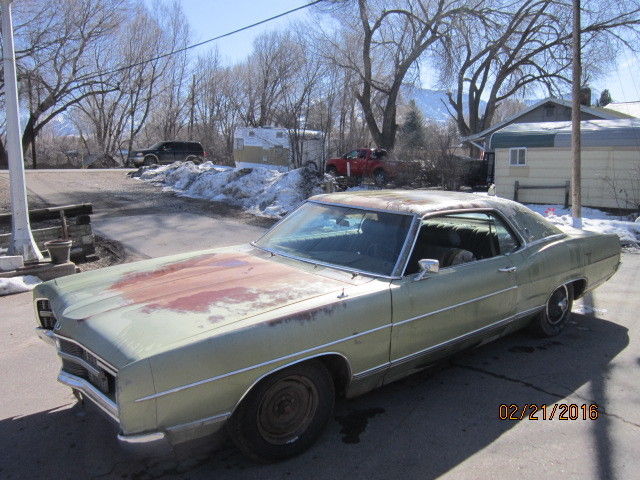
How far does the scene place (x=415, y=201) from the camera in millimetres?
3822

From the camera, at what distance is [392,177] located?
67.7 feet

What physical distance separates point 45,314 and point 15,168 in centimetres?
522

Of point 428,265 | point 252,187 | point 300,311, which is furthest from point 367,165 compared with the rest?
point 300,311

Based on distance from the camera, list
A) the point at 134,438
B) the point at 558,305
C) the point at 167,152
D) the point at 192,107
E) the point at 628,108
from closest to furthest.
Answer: the point at 134,438 < the point at 558,305 < the point at 628,108 < the point at 167,152 < the point at 192,107

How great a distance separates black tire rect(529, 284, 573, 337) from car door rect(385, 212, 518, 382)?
64 cm

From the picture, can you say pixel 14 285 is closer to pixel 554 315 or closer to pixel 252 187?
pixel 554 315

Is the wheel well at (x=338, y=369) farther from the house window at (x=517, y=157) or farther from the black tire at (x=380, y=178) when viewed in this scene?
the black tire at (x=380, y=178)

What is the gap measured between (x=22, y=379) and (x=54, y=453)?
4.11ft

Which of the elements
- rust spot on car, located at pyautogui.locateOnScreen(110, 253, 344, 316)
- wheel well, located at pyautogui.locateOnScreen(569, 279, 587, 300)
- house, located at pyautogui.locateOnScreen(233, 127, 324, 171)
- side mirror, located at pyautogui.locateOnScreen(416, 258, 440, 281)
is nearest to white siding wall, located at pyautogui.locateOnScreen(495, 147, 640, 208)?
house, located at pyautogui.locateOnScreen(233, 127, 324, 171)

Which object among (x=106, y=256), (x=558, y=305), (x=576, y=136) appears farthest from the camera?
(x=576, y=136)

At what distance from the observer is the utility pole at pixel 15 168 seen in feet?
24.2

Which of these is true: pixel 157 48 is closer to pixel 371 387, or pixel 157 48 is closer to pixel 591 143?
pixel 591 143

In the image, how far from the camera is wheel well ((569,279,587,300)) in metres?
4.74

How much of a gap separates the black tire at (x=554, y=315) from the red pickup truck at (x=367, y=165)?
16.1m
